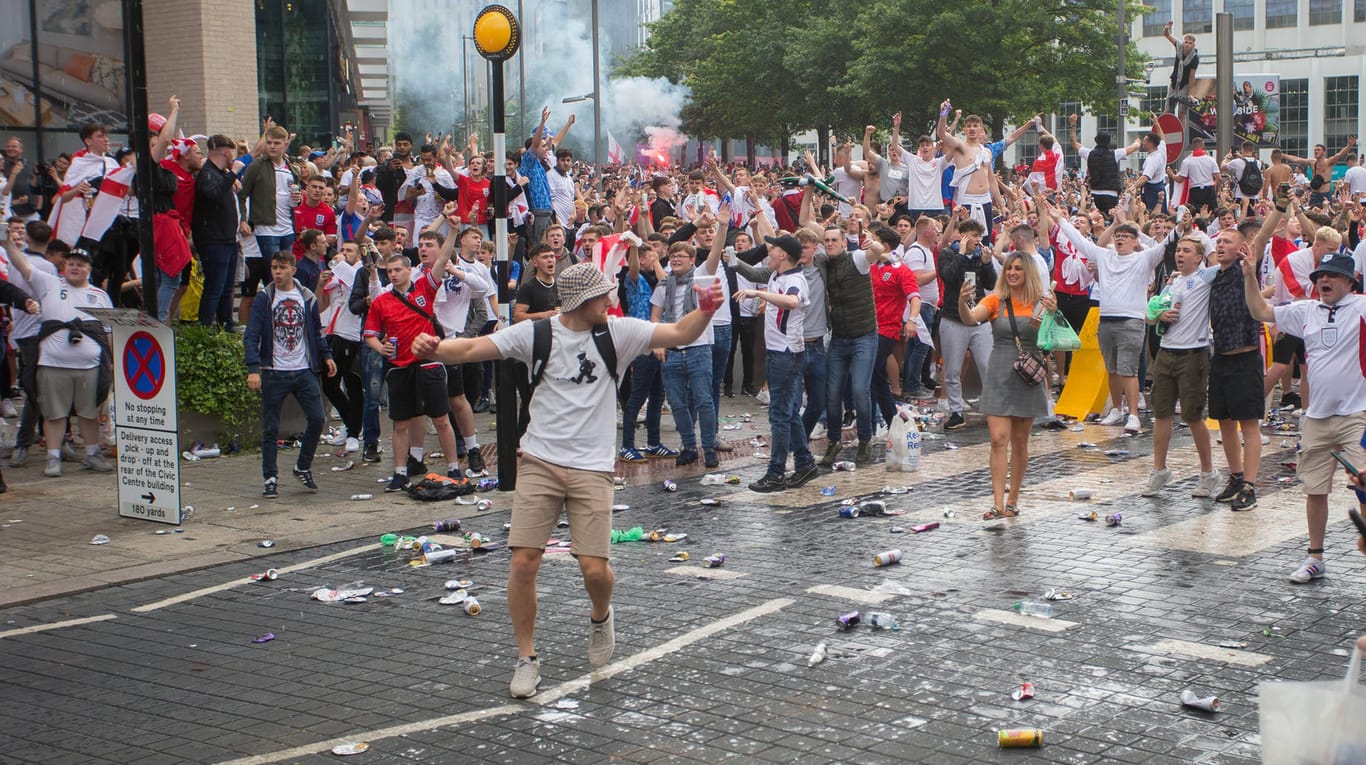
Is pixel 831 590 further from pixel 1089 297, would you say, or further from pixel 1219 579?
pixel 1089 297

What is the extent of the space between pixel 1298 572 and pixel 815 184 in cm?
Result: 755

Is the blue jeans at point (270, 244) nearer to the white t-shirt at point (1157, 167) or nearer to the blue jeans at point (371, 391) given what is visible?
the blue jeans at point (371, 391)

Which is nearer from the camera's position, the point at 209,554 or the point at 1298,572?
the point at 1298,572

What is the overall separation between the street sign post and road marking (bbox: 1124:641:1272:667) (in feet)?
22.9

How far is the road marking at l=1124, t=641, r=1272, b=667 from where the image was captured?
7.01 metres

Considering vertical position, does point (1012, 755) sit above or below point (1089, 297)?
below

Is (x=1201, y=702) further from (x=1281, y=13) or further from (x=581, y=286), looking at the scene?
(x=1281, y=13)

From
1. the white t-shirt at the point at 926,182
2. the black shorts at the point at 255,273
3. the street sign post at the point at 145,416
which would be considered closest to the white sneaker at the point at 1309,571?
the street sign post at the point at 145,416

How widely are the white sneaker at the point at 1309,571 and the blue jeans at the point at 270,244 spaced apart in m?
11.4

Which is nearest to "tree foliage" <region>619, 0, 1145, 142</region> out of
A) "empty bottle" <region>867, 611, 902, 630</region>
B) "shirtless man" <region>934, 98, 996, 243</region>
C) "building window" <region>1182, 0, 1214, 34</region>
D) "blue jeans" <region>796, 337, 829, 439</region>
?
"shirtless man" <region>934, 98, 996, 243</region>

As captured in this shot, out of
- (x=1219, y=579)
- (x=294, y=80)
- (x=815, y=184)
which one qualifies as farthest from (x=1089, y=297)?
(x=294, y=80)

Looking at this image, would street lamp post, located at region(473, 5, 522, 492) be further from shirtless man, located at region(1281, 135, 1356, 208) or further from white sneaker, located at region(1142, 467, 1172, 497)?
shirtless man, located at region(1281, 135, 1356, 208)

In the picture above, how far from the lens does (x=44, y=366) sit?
12789mm

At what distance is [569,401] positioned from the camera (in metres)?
7.23
